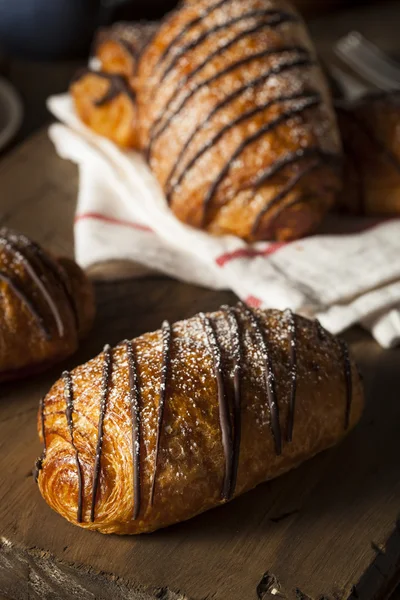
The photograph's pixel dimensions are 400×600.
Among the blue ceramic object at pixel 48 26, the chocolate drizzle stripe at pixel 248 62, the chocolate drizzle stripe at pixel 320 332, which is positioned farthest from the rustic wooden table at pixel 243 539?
the blue ceramic object at pixel 48 26

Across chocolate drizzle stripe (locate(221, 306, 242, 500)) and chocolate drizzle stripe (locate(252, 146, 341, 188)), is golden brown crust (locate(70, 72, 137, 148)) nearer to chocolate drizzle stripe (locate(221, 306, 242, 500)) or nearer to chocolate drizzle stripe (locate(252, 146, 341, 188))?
chocolate drizzle stripe (locate(252, 146, 341, 188))

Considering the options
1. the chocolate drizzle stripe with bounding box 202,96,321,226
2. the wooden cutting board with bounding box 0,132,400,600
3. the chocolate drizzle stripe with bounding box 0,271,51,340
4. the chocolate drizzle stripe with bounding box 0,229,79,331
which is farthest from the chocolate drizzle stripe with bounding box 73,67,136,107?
the wooden cutting board with bounding box 0,132,400,600

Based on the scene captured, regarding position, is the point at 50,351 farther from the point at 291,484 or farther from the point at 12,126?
the point at 12,126

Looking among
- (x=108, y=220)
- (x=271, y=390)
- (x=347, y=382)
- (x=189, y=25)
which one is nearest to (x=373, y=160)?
(x=189, y=25)

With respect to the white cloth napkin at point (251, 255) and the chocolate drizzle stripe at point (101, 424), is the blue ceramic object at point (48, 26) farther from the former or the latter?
the chocolate drizzle stripe at point (101, 424)

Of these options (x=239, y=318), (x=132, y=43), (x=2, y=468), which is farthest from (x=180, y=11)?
(x=2, y=468)

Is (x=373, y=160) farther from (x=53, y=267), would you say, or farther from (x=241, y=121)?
(x=53, y=267)
